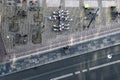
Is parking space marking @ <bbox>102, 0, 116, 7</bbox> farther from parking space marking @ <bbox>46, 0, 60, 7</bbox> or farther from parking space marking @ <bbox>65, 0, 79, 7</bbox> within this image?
parking space marking @ <bbox>46, 0, 60, 7</bbox>

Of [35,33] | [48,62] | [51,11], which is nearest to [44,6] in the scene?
[51,11]

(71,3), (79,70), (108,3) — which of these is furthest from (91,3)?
(79,70)

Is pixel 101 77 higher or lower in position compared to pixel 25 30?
lower

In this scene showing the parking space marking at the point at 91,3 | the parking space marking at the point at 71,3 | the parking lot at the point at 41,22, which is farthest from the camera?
the parking space marking at the point at 91,3

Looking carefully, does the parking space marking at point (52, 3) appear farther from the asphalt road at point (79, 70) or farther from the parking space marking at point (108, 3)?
the asphalt road at point (79, 70)

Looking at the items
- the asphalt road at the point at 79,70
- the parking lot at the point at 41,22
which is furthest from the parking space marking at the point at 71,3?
the asphalt road at the point at 79,70

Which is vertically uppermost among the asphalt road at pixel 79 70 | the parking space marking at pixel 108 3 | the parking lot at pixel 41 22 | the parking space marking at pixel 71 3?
the parking space marking at pixel 71 3

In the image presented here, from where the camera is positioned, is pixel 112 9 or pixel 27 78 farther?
pixel 112 9

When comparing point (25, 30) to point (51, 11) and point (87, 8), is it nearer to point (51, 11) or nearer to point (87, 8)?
point (51, 11)
